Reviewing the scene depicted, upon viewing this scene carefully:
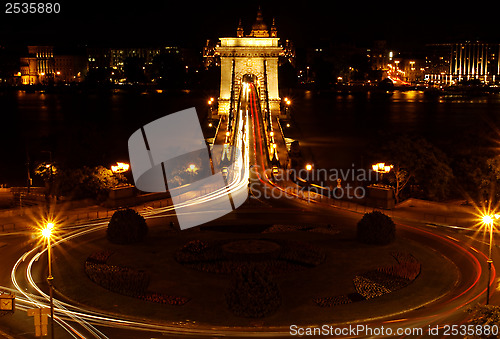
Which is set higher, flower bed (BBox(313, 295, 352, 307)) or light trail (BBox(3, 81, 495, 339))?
flower bed (BBox(313, 295, 352, 307))

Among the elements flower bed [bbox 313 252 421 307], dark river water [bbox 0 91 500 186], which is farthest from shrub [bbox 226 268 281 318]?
dark river water [bbox 0 91 500 186]

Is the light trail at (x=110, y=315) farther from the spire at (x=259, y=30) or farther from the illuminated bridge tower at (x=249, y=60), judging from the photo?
the spire at (x=259, y=30)

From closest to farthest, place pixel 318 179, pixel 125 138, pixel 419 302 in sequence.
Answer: pixel 419 302
pixel 318 179
pixel 125 138

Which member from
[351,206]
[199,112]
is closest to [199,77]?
[199,112]

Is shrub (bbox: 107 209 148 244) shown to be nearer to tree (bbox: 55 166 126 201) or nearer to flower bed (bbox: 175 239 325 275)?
flower bed (bbox: 175 239 325 275)

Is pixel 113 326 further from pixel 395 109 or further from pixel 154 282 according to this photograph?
pixel 395 109

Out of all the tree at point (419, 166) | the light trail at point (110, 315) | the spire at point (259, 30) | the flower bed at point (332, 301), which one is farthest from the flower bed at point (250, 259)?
the spire at point (259, 30)
